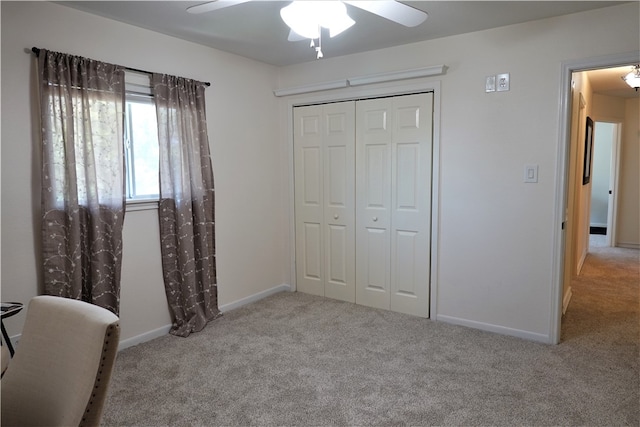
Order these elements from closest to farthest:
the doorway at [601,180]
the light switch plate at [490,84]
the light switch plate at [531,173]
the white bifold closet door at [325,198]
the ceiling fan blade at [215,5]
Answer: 1. the ceiling fan blade at [215,5]
2. the light switch plate at [531,173]
3. the light switch plate at [490,84]
4. the white bifold closet door at [325,198]
5. the doorway at [601,180]

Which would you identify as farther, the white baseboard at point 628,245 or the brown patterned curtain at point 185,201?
the white baseboard at point 628,245

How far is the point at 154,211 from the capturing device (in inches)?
124

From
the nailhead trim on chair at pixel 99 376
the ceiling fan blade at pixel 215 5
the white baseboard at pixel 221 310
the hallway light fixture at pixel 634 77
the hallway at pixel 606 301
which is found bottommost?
the hallway at pixel 606 301

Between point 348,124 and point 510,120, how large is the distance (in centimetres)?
137

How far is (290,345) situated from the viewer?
3078 mm

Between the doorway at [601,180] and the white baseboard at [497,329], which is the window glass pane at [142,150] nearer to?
the white baseboard at [497,329]

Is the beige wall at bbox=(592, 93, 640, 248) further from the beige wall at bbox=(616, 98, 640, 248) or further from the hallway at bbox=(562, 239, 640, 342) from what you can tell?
the hallway at bbox=(562, 239, 640, 342)

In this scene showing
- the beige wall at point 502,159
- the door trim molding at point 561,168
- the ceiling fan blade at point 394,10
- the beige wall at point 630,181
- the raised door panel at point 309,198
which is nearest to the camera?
the ceiling fan blade at point 394,10

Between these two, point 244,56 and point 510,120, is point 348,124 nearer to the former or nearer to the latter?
point 244,56

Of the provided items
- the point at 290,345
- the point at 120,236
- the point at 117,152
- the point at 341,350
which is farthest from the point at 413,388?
the point at 117,152

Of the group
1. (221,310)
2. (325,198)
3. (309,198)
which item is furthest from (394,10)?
(221,310)

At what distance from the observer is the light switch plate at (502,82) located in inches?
121

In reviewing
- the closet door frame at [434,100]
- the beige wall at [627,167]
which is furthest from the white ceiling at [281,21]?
the beige wall at [627,167]

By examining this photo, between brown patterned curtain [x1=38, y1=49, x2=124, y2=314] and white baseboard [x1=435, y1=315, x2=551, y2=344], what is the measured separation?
254 cm
